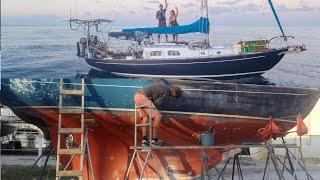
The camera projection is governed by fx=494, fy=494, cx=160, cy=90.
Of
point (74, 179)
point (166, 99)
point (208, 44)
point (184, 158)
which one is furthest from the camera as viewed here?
point (208, 44)

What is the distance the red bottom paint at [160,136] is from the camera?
8.36 meters

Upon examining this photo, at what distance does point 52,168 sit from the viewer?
1297cm

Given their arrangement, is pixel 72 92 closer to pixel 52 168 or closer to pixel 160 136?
pixel 160 136

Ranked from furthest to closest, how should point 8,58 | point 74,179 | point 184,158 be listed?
1. point 8,58
2. point 74,179
3. point 184,158

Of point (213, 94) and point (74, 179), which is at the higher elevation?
point (213, 94)

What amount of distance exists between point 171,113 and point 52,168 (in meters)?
5.86

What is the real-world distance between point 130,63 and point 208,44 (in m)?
2.84

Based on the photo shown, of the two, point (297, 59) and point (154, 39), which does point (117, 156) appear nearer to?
point (154, 39)

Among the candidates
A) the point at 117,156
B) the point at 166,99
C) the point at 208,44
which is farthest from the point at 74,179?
the point at 208,44

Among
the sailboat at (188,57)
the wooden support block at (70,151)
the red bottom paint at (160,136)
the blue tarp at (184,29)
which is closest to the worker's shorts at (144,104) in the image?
the red bottom paint at (160,136)

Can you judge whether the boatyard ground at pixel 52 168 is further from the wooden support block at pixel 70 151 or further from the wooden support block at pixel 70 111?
the wooden support block at pixel 70 151

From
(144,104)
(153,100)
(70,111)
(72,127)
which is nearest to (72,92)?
(70,111)

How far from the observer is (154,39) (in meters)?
16.7

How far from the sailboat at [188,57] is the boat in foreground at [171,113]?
775 centimetres
